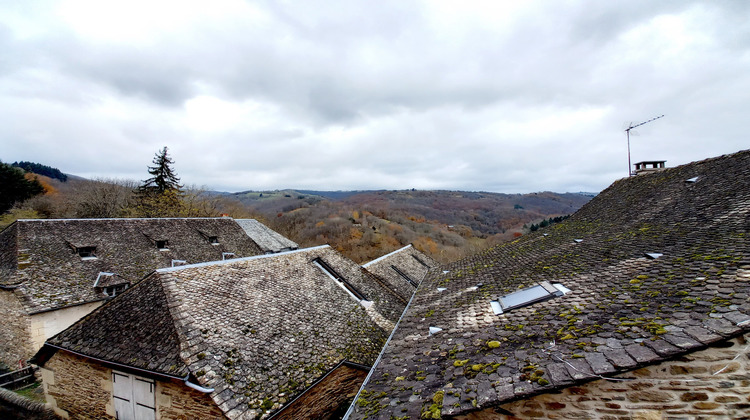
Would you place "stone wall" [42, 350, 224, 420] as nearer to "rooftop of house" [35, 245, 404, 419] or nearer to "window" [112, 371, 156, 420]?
"window" [112, 371, 156, 420]

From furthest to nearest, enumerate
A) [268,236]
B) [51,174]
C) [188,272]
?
[51,174] < [268,236] < [188,272]

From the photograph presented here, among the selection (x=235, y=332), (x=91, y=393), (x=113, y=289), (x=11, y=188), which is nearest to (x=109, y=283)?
(x=113, y=289)

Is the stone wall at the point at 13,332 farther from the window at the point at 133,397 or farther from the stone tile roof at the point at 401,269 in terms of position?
the stone tile roof at the point at 401,269

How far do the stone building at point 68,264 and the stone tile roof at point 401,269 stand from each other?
10912 mm

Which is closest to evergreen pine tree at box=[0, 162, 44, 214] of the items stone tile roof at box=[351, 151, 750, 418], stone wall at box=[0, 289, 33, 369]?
stone wall at box=[0, 289, 33, 369]

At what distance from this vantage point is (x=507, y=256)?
10648mm

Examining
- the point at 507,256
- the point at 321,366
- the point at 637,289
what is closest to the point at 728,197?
the point at 637,289

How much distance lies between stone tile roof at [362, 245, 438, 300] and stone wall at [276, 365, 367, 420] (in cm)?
781

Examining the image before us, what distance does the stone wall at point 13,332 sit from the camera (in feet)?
42.2

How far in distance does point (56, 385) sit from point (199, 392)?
5639mm

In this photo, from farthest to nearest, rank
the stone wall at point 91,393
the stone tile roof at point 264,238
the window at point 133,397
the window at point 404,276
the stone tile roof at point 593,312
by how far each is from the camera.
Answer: the stone tile roof at point 264,238 < the window at point 404,276 < the window at point 133,397 < the stone wall at point 91,393 < the stone tile roof at point 593,312

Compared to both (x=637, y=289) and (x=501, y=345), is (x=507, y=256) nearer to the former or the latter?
(x=637, y=289)

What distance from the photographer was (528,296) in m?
5.95

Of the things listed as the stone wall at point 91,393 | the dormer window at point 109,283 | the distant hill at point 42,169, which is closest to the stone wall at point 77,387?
the stone wall at point 91,393
